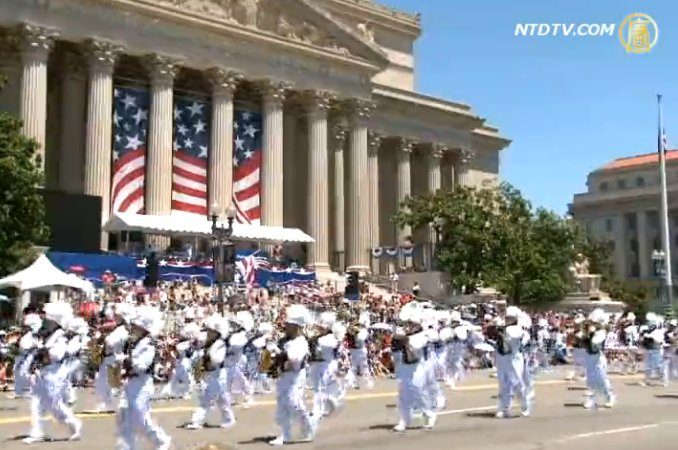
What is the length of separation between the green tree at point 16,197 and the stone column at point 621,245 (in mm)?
87746

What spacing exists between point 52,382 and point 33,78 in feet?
89.8

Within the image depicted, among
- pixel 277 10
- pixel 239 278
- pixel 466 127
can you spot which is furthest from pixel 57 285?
pixel 466 127

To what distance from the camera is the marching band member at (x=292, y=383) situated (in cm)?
1400

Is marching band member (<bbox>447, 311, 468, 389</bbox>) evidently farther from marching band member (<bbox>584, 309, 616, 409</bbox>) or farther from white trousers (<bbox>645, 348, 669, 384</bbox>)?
white trousers (<bbox>645, 348, 669, 384</bbox>)

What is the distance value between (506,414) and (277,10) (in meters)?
34.5

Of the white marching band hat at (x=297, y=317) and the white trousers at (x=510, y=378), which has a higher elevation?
the white marching band hat at (x=297, y=317)

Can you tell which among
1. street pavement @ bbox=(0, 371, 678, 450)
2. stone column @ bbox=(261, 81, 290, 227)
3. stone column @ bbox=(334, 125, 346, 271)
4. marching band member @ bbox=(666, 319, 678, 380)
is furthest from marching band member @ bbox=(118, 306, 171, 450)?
stone column @ bbox=(334, 125, 346, 271)

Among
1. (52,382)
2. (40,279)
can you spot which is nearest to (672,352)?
(40,279)

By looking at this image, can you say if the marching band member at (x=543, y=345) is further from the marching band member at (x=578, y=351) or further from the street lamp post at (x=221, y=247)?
the street lamp post at (x=221, y=247)

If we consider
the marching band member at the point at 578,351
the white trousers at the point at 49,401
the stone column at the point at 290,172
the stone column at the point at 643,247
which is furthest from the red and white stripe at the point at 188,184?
the stone column at the point at 643,247

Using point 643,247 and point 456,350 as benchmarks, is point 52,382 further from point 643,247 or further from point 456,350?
point 643,247

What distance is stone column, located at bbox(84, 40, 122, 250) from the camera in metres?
41.0

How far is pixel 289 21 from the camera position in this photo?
160ft

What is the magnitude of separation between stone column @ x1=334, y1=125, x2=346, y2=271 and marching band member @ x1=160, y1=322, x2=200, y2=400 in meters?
30.5
